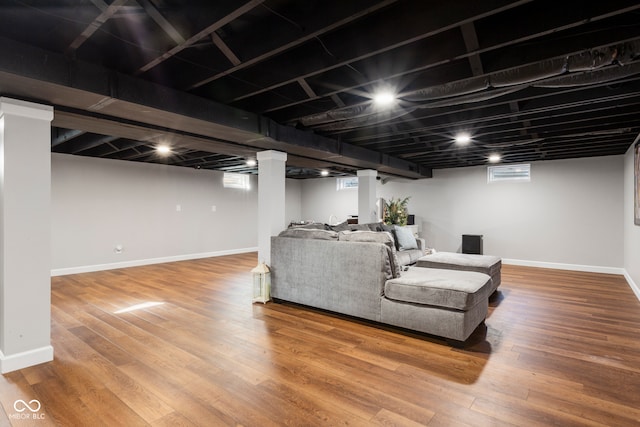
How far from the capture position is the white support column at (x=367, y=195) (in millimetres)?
6750

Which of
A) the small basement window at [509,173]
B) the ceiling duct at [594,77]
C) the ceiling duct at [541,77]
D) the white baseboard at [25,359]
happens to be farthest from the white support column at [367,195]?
the white baseboard at [25,359]

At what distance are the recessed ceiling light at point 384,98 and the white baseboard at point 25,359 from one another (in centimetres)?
343

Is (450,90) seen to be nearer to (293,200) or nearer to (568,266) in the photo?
(568,266)

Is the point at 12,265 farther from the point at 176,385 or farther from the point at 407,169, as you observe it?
the point at 407,169

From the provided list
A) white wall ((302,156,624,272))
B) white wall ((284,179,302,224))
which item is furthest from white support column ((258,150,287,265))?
white wall ((284,179,302,224))

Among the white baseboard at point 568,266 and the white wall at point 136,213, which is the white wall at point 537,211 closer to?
the white baseboard at point 568,266

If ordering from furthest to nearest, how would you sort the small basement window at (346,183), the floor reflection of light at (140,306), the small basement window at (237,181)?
the small basement window at (346,183) < the small basement window at (237,181) < the floor reflection of light at (140,306)

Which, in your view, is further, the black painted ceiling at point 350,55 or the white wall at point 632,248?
the white wall at point 632,248

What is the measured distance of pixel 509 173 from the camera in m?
7.24

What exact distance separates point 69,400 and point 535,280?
6.30 meters

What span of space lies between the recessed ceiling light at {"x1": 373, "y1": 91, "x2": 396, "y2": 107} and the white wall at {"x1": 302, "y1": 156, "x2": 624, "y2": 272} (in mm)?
5393

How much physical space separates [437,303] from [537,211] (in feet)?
17.6

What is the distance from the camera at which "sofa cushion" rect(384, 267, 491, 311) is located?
2.86 metres

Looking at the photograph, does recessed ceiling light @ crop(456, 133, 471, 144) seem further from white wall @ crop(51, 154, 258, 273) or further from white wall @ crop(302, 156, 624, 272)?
white wall @ crop(51, 154, 258, 273)
